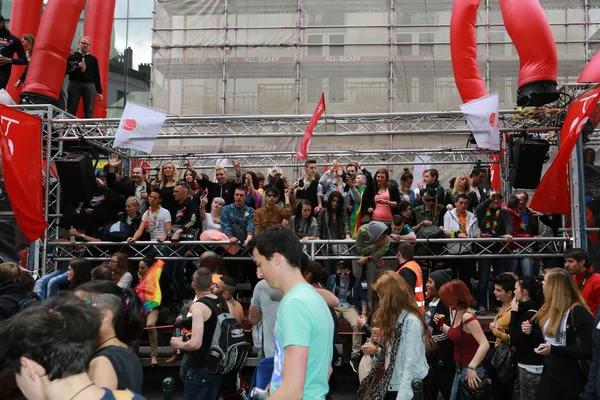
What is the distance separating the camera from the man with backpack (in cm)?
551

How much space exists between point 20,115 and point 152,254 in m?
2.78

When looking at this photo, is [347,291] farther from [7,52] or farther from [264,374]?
[7,52]

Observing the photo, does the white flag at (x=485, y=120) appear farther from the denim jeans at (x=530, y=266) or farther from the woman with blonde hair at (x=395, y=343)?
the woman with blonde hair at (x=395, y=343)

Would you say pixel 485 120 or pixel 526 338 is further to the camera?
pixel 485 120

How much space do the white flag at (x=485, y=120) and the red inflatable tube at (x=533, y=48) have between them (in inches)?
24.1

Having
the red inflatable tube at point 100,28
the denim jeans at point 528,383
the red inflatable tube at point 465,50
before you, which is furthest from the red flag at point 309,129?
the red inflatable tube at point 100,28

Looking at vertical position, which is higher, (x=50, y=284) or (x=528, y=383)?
(x=50, y=284)

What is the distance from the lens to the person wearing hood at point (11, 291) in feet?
17.4

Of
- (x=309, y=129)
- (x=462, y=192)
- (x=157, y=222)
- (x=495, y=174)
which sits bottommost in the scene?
(x=157, y=222)

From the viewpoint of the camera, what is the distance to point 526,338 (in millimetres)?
5531

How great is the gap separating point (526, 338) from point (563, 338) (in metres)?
0.44

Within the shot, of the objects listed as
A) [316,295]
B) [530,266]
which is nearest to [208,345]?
[316,295]

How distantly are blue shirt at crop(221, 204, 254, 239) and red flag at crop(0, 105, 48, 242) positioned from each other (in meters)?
2.67

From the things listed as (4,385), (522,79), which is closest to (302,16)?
(522,79)
